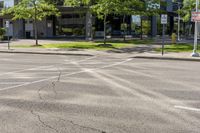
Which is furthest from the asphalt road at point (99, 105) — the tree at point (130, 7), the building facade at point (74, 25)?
the building facade at point (74, 25)

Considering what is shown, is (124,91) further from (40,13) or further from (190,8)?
(40,13)

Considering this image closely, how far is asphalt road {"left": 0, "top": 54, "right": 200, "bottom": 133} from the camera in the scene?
663cm

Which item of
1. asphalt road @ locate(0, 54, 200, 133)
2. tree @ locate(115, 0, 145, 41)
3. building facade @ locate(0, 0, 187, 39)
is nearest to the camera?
asphalt road @ locate(0, 54, 200, 133)

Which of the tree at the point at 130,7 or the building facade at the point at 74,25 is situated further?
the building facade at the point at 74,25

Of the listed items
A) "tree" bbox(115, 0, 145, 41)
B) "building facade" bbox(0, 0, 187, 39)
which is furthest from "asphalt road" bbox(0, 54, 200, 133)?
"building facade" bbox(0, 0, 187, 39)

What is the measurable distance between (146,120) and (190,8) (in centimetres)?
2881

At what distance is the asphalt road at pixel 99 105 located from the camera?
663cm

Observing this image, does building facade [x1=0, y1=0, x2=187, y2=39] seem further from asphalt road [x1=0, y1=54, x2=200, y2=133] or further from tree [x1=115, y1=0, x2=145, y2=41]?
asphalt road [x1=0, y1=54, x2=200, y2=133]

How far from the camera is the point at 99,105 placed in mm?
8391

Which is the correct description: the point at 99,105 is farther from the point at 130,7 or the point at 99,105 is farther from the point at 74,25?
the point at 74,25

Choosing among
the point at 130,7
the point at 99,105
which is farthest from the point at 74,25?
the point at 99,105

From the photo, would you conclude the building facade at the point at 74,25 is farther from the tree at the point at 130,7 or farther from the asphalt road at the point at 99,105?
the asphalt road at the point at 99,105

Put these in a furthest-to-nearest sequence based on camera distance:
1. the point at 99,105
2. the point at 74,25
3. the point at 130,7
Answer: the point at 74,25 → the point at 130,7 → the point at 99,105

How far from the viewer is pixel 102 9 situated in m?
32.4
